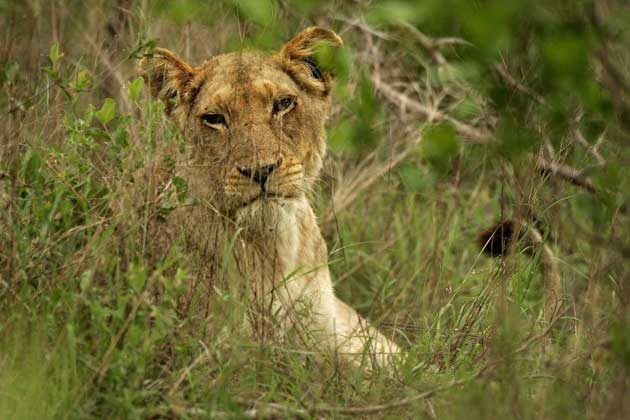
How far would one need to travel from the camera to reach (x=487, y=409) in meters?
2.64

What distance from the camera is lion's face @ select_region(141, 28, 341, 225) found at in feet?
11.9

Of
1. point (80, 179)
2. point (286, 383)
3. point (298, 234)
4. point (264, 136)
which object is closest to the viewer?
point (286, 383)

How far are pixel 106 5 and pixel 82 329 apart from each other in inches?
114

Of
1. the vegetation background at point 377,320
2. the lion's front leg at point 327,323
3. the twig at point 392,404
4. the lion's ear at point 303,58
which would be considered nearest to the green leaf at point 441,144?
the vegetation background at point 377,320

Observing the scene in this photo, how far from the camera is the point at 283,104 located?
13.0ft

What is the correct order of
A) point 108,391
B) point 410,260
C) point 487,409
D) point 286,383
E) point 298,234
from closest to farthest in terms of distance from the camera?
point 487,409 < point 108,391 < point 286,383 < point 298,234 < point 410,260

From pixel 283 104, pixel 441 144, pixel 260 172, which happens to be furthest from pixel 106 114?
pixel 441 144

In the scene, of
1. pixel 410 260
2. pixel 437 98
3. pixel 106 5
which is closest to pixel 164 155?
pixel 410 260

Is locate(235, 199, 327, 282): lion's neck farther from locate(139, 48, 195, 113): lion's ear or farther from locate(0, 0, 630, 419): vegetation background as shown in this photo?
locate(139, 48, 195, 113): lion's ear

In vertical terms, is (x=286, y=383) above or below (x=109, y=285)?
below

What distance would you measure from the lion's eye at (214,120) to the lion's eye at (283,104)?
0.20m

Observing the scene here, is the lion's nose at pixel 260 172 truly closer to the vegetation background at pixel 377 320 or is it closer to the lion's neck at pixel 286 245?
the lion's neck at pixel 286 245

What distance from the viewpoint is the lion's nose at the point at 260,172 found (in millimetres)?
3571

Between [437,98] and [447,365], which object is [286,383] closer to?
[447,365]
